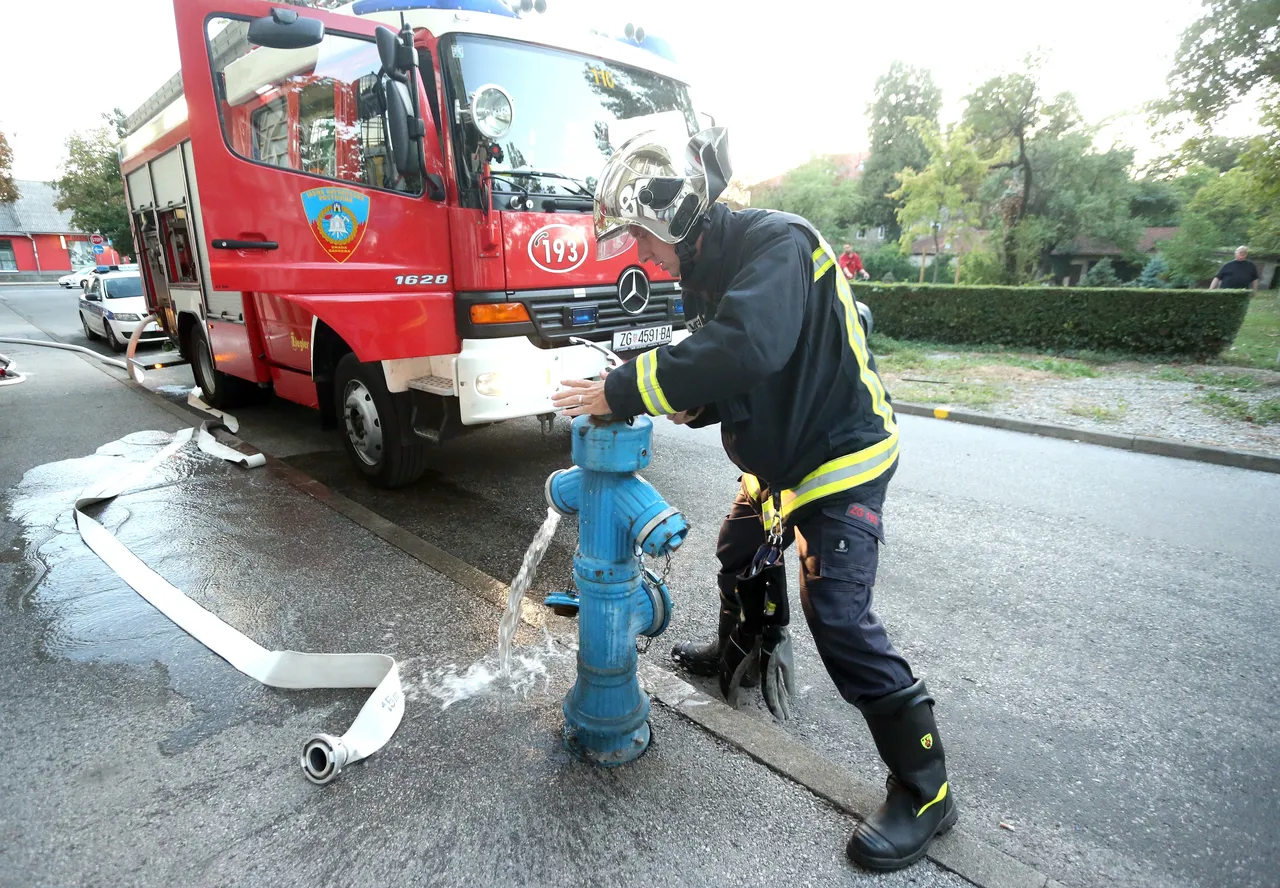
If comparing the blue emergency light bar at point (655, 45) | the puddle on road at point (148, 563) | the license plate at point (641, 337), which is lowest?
the puddle on road at point (148, 563)

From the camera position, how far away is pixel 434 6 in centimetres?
390

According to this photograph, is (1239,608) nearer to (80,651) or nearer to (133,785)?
(133,785)

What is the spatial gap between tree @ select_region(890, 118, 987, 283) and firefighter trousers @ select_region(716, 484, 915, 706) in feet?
63.4

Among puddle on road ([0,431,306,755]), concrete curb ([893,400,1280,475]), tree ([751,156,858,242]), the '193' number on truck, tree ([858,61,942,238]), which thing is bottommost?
concrete curb ([893,400,1280,475])

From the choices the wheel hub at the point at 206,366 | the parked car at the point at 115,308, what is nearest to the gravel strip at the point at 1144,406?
the wheel hub at the point at 206,366

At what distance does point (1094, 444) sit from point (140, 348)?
48.4 ft

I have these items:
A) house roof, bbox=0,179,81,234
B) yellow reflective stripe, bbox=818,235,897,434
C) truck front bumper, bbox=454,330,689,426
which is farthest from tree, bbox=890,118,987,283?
house roof, bbox=0,179,81,234

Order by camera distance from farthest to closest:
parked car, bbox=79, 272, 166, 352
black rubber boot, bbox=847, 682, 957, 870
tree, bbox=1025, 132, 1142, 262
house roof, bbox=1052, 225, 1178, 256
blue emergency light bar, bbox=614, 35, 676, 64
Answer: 1. house roof, bbox=1052, 225, 1178, 256
2. tree, bbox=1025, 132, 1142, 262
3. parked car, bbox=79, 272, 166, 352
4. blue emergency light bar, bbox=614, 35, 676, 64
5. black rubber boot, bbox=847, 682, 957, 870

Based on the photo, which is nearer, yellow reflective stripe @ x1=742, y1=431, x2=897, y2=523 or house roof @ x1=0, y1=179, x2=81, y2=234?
yellow reflective stripe @ x1=742, y1=431, x2=897, y2=523

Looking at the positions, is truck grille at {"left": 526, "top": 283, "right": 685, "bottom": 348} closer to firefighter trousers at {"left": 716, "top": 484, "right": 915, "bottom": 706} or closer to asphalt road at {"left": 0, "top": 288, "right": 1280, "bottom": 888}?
asphalt road at {"left": 0, "top": 288, "right": 1280, "bottom": 888}

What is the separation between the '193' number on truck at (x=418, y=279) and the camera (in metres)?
3.97

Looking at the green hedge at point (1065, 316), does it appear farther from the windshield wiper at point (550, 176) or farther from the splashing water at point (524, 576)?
the splashing water at point (524, 576)

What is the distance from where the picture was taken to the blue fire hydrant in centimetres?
190

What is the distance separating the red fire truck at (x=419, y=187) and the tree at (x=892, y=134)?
1542 inches
